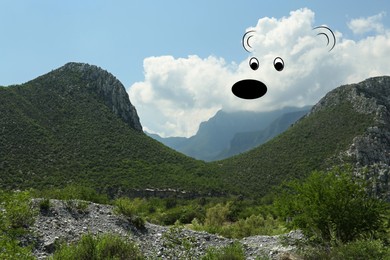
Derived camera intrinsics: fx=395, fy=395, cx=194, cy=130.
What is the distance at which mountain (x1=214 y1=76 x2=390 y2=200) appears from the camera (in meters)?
68.9

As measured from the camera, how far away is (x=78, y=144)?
69312 mm

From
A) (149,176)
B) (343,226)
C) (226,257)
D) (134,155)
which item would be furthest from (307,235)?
(134,155)

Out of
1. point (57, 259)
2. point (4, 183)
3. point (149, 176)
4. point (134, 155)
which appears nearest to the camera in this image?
point (57, 259)

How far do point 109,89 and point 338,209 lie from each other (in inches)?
3532

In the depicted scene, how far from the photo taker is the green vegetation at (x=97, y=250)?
36.9 feet

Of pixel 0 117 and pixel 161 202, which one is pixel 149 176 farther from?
pixel 0 117

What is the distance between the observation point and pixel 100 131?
7825 cm

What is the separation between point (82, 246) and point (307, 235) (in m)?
8.74

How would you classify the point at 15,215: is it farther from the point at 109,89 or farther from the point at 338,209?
the point at 109,89

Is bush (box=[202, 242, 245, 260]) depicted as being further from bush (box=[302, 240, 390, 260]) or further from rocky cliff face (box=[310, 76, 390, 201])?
rocky cliff face (box=[310, 76, 390, 201])

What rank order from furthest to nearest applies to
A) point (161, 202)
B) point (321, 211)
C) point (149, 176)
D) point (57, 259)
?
point (149, 176)
point (161, 202)
point (321, 211)
point (57, 259)

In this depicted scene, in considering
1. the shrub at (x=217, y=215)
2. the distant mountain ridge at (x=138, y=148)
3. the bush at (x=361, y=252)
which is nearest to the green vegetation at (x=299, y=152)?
the distant mountain ridge at (x=138, y=148)

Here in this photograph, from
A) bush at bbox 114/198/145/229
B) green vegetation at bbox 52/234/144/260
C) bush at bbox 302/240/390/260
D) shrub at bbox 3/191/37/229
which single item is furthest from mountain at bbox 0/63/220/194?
bush at bbox 302/240/390/260

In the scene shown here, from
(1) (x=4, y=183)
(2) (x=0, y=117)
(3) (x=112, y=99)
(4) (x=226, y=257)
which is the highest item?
(3) (x=112, y=99)
